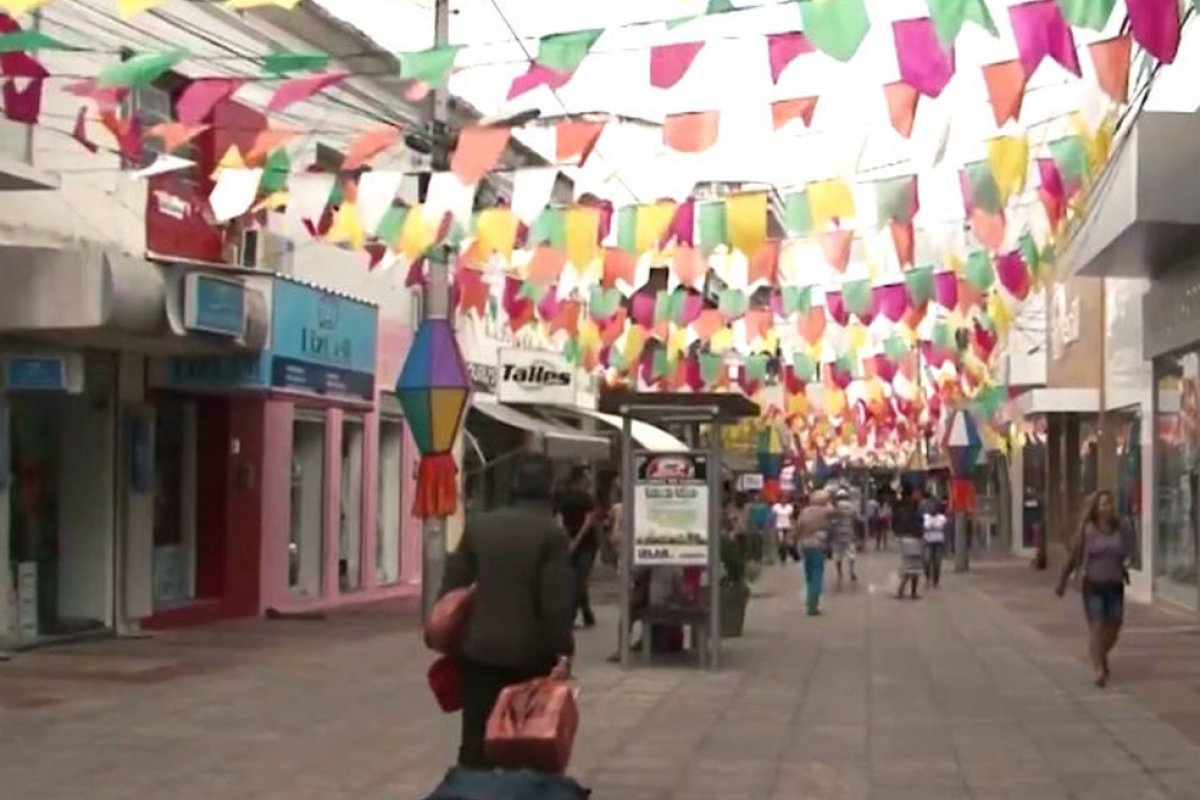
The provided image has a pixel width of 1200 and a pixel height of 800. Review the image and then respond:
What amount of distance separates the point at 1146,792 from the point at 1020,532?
40.7 m

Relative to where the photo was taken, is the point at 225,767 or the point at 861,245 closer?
the point at 225,767

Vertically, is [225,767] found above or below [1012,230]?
below

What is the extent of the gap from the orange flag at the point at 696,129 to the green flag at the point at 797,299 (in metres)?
9.96

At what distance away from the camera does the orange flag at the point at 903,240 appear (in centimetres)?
1715

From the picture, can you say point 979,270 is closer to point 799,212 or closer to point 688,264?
point 688,264

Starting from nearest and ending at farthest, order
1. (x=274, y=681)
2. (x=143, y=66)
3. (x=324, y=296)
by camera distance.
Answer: (x=143, y=66), (x=274, y=681), (x=324, y=296)

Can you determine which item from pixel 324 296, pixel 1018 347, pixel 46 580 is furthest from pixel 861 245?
pixel 1018 347

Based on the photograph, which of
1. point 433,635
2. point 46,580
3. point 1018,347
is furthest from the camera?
point 1018,347

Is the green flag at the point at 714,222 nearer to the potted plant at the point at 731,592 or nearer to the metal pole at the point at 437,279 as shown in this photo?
the potted plant at the point at 731,592

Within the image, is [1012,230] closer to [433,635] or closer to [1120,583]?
[1120,583]

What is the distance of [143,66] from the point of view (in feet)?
43.3

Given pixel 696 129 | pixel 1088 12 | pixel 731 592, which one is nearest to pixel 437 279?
pixel 731 592

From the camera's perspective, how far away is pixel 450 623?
8430 millimetres

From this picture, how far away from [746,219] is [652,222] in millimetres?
1339
